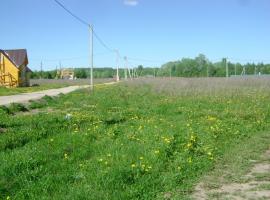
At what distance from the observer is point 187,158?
826 cm

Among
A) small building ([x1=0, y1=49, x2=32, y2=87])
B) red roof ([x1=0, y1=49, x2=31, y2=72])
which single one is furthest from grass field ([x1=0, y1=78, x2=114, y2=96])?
red roof ([x1=0, y1=49, x2=31, y2=72])

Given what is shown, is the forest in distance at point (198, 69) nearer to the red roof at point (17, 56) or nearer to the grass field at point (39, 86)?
the grass field at point (39, 86)

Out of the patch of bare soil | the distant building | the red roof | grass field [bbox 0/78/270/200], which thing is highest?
the red roof

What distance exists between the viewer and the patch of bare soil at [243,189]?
6.30 metres

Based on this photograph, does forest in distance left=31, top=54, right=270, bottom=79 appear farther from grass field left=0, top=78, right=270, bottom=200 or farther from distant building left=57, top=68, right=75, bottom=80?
grass field left=0, top=78, right=270, bottom=200

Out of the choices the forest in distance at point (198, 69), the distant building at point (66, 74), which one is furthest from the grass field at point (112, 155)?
the distant building at point (66, 74)

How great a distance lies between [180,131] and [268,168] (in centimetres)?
329

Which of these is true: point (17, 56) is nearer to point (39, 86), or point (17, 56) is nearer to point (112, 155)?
point (39, 86)

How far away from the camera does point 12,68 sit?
5022 centimetres

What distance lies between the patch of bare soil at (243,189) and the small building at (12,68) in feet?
147

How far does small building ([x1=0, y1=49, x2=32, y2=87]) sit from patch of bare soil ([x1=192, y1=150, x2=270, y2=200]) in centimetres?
4475

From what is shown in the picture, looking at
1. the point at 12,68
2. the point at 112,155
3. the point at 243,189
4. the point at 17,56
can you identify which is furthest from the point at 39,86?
the point at 243,189

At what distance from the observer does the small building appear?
49688mm

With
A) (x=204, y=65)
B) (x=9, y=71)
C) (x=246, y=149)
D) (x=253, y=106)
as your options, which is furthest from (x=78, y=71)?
(x=246, y=149)
